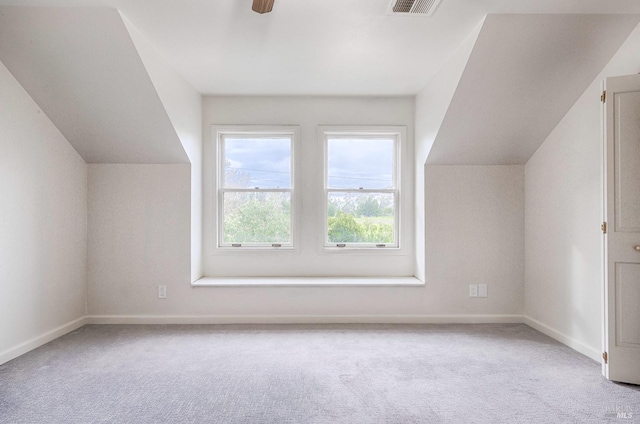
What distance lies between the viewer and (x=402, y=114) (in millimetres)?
4230

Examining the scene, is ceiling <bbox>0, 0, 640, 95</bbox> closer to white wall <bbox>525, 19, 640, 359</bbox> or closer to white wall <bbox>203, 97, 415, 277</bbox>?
white wall <bbox>203, 97, 415, 277</bbox>

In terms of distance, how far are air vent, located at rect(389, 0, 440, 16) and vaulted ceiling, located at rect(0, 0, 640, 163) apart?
0.07 meters

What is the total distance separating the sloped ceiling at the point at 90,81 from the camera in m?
2.61

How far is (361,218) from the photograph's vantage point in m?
4.34

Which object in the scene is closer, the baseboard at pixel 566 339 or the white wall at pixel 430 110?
the baseboard at pixel 566 339

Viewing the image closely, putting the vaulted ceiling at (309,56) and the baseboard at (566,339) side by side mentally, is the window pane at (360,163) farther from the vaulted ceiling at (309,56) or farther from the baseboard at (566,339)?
the baseboard at (566,339)

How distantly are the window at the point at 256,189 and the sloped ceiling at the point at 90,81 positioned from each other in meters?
0.65

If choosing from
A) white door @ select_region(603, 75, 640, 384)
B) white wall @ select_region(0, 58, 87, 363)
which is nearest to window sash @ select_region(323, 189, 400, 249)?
white door @ select_region(603, 75, 640, 384)

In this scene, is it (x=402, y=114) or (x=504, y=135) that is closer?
(x=504, y=135)

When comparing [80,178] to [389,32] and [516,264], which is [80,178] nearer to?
[389,32]

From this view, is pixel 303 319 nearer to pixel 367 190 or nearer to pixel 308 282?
pixel 308 282

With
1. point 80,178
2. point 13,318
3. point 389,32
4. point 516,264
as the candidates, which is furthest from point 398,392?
point 80,178

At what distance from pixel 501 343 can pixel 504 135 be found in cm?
196

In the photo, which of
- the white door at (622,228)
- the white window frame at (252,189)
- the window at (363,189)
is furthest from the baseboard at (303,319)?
the white door at (622,228)
